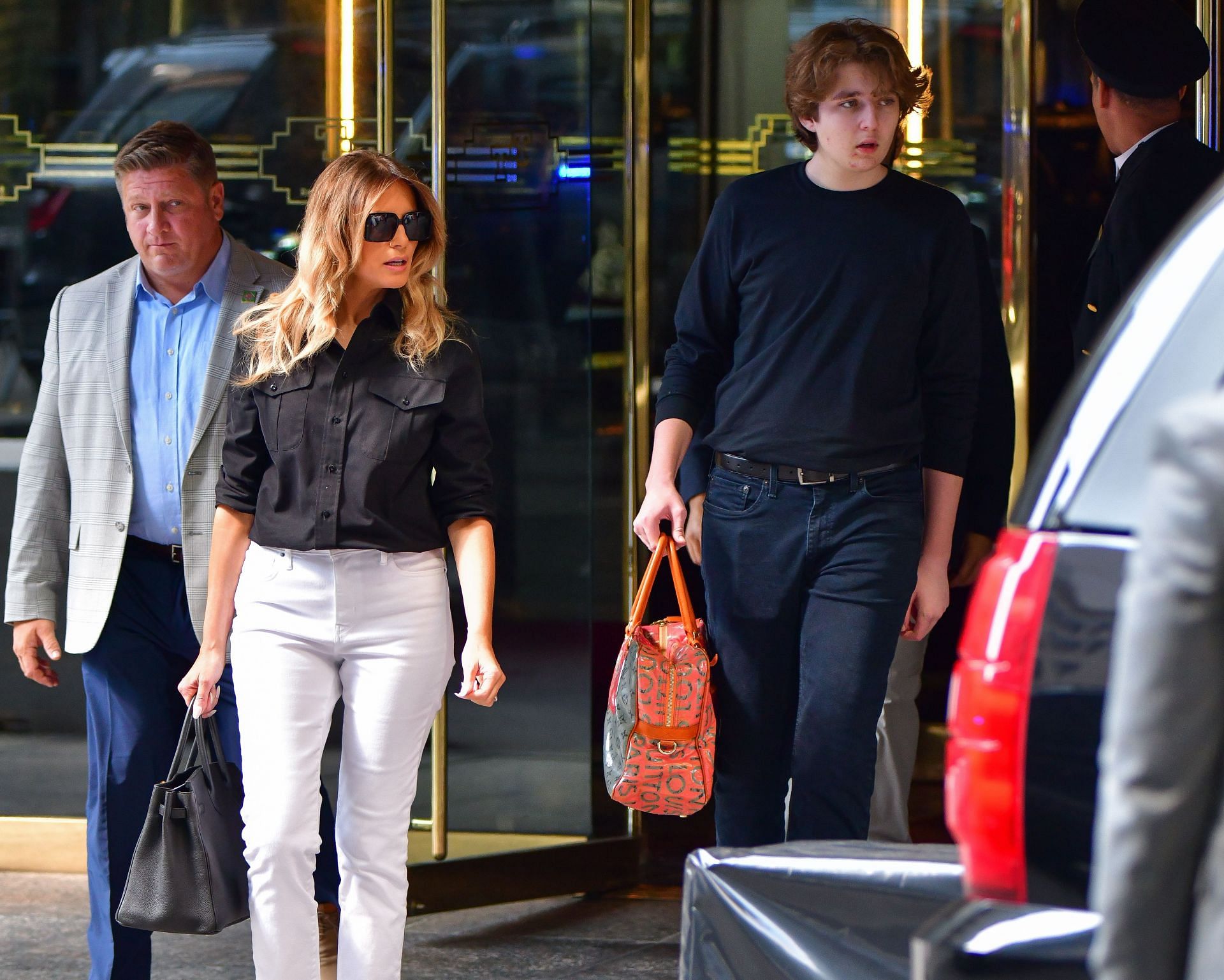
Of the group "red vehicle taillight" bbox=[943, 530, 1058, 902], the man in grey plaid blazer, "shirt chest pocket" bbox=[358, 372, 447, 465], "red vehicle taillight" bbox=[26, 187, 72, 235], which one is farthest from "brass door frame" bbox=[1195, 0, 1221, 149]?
"red vehicle taillight" bbox=[943, 530, 1058, 902]

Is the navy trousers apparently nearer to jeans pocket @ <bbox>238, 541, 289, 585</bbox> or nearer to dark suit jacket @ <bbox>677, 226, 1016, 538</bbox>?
jeans pocket @ <bbox>238, 541, 289, 585</bbox>

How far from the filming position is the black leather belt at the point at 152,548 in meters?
3.47

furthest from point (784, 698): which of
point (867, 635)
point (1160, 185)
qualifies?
point (1160, 185)

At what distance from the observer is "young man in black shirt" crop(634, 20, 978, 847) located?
3.07m

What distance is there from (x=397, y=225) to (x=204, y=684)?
0.97m

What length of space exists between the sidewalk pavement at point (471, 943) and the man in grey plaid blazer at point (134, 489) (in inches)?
23.0

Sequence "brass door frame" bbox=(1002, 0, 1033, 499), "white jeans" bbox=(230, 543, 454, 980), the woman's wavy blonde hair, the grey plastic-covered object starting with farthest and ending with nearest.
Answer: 1. "brass door frame" bbox=(1002, 0, 1033, 499)
2. the woman's wavy blonde hair
3. "white jeans" bbox=(230, 543, 454, 980)
4. the grey plastic-covered object

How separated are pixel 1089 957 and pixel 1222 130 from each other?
3.55m

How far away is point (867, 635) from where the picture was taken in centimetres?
307

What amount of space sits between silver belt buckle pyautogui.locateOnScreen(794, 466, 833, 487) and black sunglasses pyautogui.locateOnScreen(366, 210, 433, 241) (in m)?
0.86

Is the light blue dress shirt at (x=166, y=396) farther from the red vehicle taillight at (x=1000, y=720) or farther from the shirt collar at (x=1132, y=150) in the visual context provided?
the red vehicle taillight at (x=1000, y=720)

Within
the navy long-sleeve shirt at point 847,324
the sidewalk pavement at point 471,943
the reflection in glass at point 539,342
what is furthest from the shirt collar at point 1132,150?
the sidewalk pavement at point 471,943

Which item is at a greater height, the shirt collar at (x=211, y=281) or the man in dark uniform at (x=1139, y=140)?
the man in dark uniform at (x=1139, y=140)

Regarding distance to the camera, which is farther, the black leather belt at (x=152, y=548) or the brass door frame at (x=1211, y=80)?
the brass door frame at (x=1211, y=80)
